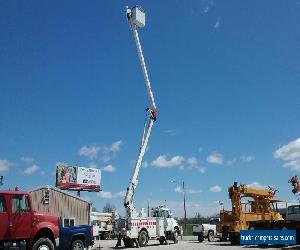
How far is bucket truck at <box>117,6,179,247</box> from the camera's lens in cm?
3181

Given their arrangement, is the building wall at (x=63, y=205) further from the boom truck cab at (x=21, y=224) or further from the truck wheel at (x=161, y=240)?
the boom truck cab at (x=21, y=224)

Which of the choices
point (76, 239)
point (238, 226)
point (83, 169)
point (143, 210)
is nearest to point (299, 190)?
point (238, 226)

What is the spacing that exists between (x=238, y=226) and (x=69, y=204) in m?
15.6

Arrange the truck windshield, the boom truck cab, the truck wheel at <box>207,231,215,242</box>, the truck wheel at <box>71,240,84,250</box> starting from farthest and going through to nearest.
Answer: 1. the truck wheel at <box>207,231,215,242</box>
2. the truck wheel at <box>71,240,84,250</box>
3. the truck windshield
4. the boom truck cab

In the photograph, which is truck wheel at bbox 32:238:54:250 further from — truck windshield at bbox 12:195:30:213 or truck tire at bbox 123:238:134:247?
truck tire at bbox 123:238:134:247

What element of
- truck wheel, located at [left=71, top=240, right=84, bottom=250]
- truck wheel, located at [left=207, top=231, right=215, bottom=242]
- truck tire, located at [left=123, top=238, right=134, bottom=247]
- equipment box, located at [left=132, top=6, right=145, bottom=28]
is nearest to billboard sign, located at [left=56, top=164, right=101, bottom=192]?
truck wheel, located at [left=207, top=231, right=215, bottom=242]

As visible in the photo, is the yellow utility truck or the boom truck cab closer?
the boom truck cab

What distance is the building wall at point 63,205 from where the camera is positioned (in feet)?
129

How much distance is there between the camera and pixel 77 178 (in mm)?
68812

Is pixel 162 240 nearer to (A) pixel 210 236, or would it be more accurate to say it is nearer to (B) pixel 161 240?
(B) pixel 161 240

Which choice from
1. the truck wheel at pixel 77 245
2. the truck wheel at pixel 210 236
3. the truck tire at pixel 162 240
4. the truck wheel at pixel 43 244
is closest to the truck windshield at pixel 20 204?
the truck wheel at pixel 43 244

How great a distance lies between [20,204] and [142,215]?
16.2 metres

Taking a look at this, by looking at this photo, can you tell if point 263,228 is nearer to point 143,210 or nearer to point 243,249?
point 243,249

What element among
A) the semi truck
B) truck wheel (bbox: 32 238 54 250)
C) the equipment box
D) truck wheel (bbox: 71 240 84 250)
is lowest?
truck wheel (bbox: 71 240 84 250)
